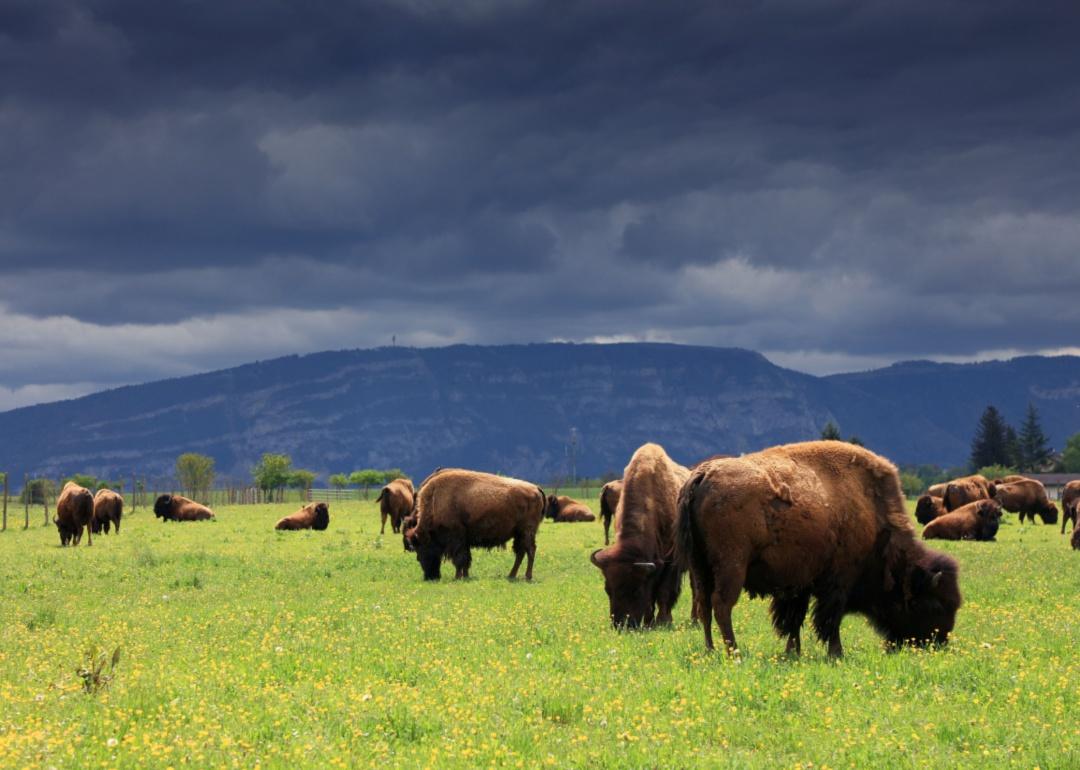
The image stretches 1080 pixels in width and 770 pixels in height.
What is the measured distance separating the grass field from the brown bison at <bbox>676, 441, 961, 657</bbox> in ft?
2.00

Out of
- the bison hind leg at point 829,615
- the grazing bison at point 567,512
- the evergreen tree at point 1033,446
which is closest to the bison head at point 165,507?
the grazing bison at point 567,512

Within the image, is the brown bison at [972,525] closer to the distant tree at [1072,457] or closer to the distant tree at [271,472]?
the distant tree at [271,472]

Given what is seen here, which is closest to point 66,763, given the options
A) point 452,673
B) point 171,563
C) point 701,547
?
point 452,673

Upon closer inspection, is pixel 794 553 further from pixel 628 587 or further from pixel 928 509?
pixel 928 509

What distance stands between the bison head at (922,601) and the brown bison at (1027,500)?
46.1 metres

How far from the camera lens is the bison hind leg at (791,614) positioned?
44.9 feet

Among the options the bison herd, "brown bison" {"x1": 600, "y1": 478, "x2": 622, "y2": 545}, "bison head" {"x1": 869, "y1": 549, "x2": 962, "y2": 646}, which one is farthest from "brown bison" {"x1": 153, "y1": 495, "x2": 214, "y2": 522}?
"bison head" {"x1": 869, "y1": 549, "x2": 962, "y2": 646}

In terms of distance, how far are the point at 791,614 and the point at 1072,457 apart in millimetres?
183026

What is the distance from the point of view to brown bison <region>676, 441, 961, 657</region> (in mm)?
12930

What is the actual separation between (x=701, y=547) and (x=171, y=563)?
2202 cm

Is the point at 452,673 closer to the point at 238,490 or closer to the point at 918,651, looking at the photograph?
the point at 918,651

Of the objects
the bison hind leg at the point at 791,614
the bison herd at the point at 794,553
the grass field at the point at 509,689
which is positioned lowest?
the grass field at the point at 509,689

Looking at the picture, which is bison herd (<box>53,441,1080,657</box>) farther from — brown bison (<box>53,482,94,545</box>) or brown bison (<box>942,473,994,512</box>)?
brown bison (<box>942,473,994,512</box>)

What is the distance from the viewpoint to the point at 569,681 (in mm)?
11289
